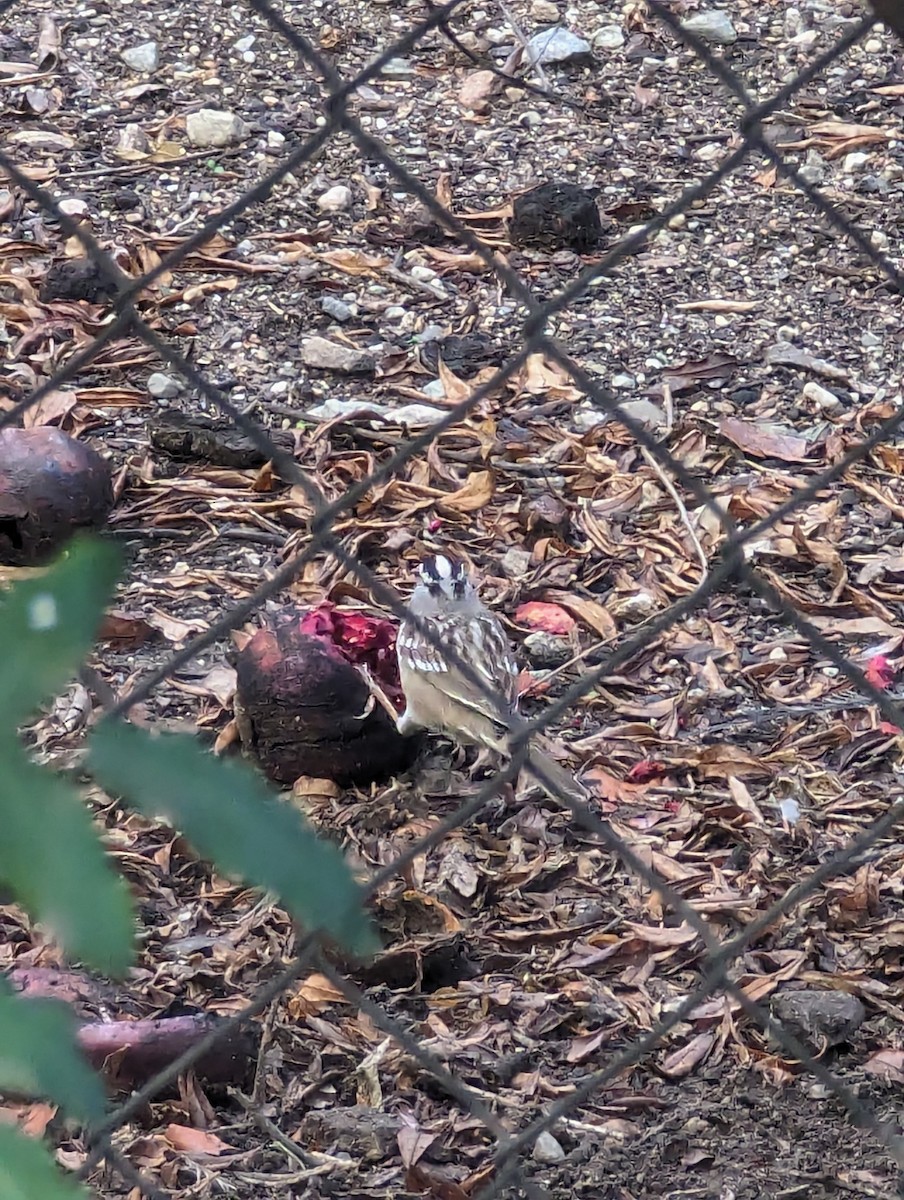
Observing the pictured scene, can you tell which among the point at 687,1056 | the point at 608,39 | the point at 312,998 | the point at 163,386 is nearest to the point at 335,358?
the point at 163,386

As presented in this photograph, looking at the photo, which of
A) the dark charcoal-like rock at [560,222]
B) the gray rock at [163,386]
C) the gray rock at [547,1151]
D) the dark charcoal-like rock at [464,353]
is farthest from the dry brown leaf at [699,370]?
the gray rock at [547,1151]

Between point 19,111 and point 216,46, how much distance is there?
723 mm

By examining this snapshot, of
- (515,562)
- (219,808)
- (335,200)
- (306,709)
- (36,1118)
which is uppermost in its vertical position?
(219,808)

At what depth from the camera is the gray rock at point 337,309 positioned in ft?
14.3

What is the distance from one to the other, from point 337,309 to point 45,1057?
3.84 metres

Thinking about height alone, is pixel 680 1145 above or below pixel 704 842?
above

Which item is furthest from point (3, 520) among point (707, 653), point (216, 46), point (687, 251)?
point (216, 46)

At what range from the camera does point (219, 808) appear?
2.34 feet

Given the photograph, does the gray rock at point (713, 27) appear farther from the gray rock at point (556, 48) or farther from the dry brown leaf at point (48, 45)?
the dry brown leaf at point (48, 45)

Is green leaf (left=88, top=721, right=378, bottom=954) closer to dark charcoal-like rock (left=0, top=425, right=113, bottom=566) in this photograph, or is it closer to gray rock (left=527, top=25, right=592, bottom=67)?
dark charcoal-like rock (left=0, top=425, right=113, bottom=566)

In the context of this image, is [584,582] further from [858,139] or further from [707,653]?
[858,139]

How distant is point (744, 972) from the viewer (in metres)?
2.48

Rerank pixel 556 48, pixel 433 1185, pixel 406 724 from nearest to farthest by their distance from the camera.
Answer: pixel 433 1185
pixel 406 724
pixel 556 48

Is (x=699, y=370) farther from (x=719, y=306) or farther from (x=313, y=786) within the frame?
(x=313, y=786)
